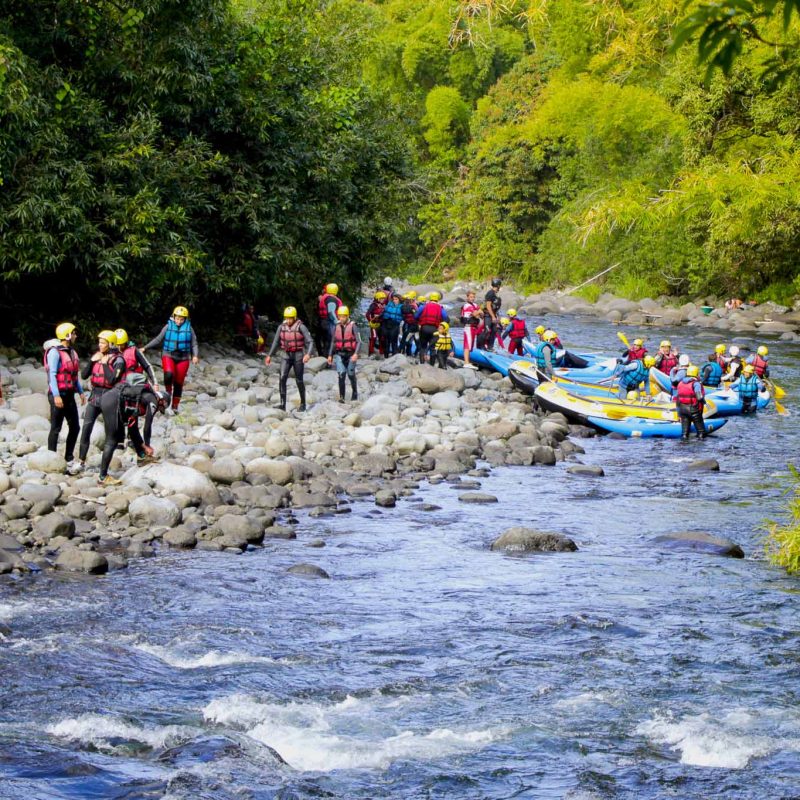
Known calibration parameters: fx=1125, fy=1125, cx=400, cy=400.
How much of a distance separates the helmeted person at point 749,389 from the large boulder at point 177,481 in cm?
1189

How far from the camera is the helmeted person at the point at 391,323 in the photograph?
78.7ft

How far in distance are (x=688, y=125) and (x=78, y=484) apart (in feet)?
88.3

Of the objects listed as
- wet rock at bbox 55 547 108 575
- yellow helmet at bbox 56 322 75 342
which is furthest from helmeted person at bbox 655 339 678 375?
wet rock at bbox 55 547 108 575

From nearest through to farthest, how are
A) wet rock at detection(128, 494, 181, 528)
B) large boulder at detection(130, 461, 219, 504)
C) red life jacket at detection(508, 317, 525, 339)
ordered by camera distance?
1. wet rock at detection(128, 494, 181, 528)
2. large boulder at detection(130, 461, 219, 504)
3. red life jacket at detection(508, 317, 525, 339)

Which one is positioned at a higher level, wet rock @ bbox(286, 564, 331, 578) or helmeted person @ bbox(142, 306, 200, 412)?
helmeted person @ bbox(142, 306, 200, 412)

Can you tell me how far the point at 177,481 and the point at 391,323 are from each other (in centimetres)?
1176

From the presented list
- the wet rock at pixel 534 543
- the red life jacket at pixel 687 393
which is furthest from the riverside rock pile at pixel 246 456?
the wet rock at pixel 534 543

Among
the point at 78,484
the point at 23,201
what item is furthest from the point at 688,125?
the point at 78,484

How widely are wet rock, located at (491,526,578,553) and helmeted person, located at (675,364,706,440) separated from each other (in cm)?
728

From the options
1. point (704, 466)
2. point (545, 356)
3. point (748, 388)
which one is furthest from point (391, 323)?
point (704, 466)

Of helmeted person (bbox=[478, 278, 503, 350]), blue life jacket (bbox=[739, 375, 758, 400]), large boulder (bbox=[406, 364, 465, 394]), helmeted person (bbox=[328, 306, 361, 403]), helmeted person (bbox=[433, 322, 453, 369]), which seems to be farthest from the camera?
helmeted person (bbox=[478, 278, 503, 350])

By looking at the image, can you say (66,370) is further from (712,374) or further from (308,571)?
(712,374)

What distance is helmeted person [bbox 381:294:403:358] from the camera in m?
24.0

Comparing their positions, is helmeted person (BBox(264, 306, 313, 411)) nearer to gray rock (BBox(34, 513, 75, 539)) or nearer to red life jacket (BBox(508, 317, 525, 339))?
gray rock (BBox(34, 513, 75, 539))
